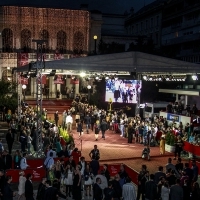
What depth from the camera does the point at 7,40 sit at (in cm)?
4519

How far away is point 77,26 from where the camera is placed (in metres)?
46.5

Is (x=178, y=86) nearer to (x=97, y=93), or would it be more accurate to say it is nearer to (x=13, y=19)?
(x=97, y=93)

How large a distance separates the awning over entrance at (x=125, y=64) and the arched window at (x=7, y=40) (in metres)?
23.0

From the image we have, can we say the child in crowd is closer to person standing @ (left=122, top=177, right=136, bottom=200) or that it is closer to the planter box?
the planter box

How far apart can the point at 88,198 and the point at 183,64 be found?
12.2 m

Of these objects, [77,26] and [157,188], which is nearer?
[157,188]

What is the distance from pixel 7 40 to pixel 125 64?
26.7 m

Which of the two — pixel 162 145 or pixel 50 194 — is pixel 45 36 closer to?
pixel 162 145

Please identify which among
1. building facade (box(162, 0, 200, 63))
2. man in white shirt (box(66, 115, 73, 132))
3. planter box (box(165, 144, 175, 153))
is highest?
building facade (box(162, 0, 200, 63))

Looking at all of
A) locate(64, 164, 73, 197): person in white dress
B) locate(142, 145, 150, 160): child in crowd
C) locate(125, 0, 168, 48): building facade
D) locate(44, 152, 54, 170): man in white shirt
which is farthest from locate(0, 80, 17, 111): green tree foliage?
locate(125, 0, 168, 48): building facade

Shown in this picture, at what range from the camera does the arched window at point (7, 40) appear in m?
45.0

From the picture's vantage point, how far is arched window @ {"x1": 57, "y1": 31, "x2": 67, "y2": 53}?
4675 cm

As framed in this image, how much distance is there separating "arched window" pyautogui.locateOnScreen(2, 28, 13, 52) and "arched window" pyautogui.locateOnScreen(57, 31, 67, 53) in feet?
19.0

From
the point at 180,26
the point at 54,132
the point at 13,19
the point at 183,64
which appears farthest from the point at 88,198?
the point at 180,26
